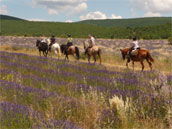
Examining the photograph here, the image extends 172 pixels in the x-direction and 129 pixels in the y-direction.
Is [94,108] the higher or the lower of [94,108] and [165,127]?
the higher

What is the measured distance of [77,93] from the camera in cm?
522

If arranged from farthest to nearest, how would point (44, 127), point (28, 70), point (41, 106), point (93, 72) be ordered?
1. point (93, 72)
2. point (28, 70)
3. point (41, 106)
4. point (44, 127)

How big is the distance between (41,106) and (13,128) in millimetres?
1091

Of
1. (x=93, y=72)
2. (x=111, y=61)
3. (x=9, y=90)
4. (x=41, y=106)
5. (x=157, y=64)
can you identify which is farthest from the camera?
(x=111, y=61)

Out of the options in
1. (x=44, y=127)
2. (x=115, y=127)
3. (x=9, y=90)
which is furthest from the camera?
(x=9, y=90)

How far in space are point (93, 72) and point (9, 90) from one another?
424 centimetres

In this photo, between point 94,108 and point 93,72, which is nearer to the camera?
point 94,108

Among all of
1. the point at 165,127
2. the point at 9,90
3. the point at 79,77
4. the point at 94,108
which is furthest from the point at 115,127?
the point at 79,77

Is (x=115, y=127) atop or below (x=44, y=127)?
below

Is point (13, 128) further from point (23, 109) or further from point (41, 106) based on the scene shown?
point (41, 106)

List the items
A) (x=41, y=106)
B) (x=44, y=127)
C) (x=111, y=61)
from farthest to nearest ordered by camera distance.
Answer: (x=111, y=61), (x=41, y=106), (x=44, y=127)

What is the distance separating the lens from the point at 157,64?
726 inches

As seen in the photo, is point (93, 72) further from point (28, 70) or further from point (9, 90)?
point (9, 90)

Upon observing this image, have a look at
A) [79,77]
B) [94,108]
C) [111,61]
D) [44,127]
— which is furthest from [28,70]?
[111,61]
